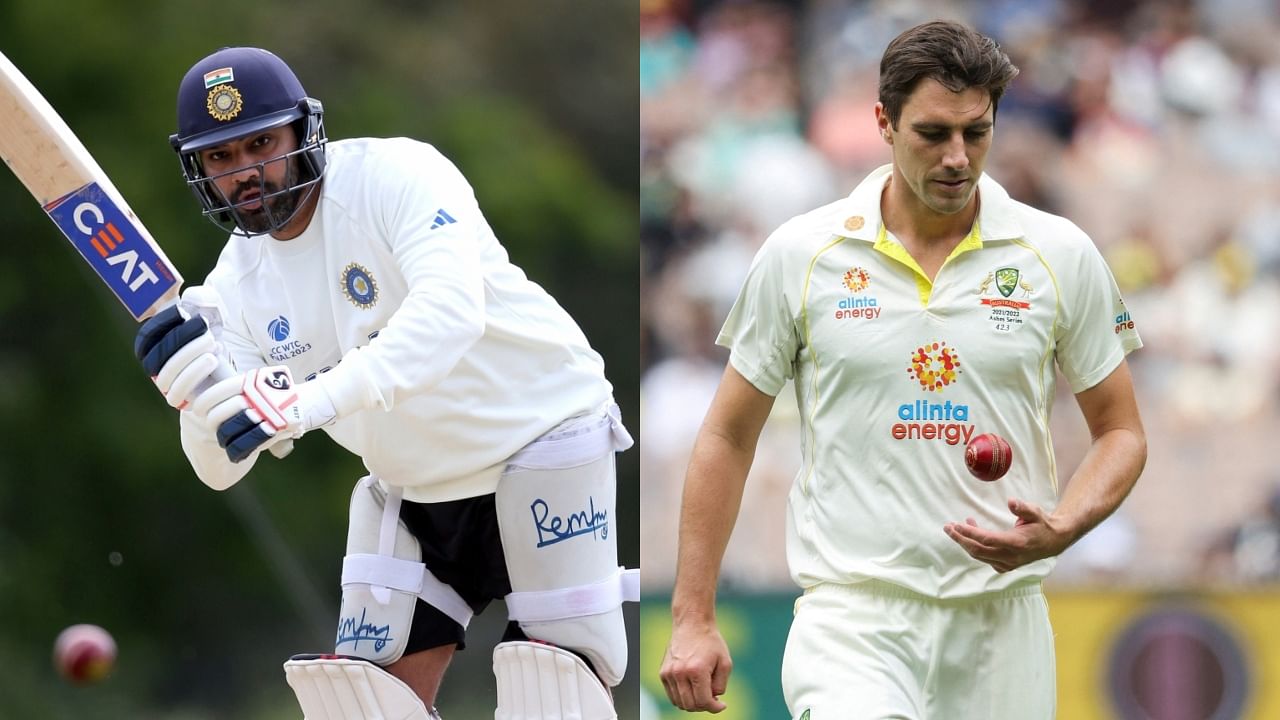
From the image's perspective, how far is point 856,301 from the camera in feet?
11.1

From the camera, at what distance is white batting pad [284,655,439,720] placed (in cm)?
385

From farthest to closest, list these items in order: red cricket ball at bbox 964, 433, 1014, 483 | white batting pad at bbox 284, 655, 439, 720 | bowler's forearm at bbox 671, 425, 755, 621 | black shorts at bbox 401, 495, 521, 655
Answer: black shorts at bbox 401, 495, 521, 655, white batting pad at bbox 284, 655, 439, 720, bowler's forearm at bbox 671, 425, 755, 621, red cricket ball at bbox 964, 433, 1014, 483

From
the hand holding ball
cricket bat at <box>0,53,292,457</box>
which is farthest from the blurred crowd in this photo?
cricket bat at <box>0,53,292,457</box>

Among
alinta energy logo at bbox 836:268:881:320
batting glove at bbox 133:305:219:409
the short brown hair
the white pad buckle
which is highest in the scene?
the short brown hair

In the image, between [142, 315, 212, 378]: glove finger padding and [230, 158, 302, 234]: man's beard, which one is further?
[230, 158, 302, 234]: man's beard

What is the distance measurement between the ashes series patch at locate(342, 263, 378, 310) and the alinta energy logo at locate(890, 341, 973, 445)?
1.07m

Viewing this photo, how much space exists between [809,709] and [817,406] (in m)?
0.54

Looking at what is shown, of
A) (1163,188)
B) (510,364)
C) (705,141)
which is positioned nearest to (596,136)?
(705,141)

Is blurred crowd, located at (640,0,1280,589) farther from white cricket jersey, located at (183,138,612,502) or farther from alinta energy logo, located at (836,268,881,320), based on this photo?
alinta energy logo, located at (836,268,881,320)

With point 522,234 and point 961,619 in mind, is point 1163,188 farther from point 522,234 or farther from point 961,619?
point 961,619

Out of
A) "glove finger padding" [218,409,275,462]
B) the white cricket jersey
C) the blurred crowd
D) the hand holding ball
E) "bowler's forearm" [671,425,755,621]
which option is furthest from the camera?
the blurred crowd

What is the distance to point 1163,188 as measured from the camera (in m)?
8.66

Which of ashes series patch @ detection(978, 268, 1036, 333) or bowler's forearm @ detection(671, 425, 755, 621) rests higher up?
ashes series patch @ detection(978, 268, 1036, 333)

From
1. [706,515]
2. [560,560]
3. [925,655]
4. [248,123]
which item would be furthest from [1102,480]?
[248,123]
